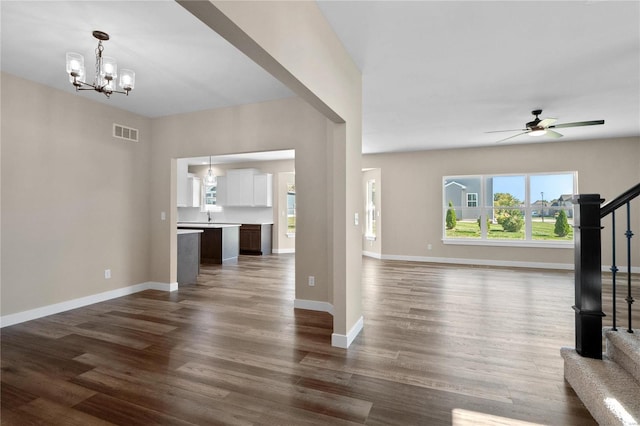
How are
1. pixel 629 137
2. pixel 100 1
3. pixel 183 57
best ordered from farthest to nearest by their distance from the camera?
pixel 629 137, pixel 183 57, pixel 100 1

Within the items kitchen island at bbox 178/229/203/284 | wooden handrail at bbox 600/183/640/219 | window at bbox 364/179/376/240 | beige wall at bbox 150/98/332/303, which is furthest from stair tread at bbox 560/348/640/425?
window at bbox 364/179/376/240

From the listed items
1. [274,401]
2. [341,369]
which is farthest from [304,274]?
[274,401]

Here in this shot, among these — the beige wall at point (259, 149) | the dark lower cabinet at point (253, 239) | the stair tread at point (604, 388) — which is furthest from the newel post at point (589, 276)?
the dark lower cabinet at point (253, 239)

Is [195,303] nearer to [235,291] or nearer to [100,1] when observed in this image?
[235,291]

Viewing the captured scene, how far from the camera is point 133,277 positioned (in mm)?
4754

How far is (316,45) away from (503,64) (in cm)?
214

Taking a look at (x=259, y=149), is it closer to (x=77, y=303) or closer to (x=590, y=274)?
(x=77, y=303)

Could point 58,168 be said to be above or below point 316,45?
below

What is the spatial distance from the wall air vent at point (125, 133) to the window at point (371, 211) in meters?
5.58

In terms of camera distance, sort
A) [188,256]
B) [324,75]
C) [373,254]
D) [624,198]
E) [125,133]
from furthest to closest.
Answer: [373,254]
[188,256]
[125,133]
[324,75]
[624,198]

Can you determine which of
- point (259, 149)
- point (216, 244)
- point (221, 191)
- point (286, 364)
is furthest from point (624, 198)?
point (221, 191)

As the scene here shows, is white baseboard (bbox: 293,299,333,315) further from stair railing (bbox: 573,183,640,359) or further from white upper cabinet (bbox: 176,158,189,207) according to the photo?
white upper cabinet (bbox: 176,158,189,207)

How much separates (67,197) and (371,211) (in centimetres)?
655

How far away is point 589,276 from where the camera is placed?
219 centimetres
